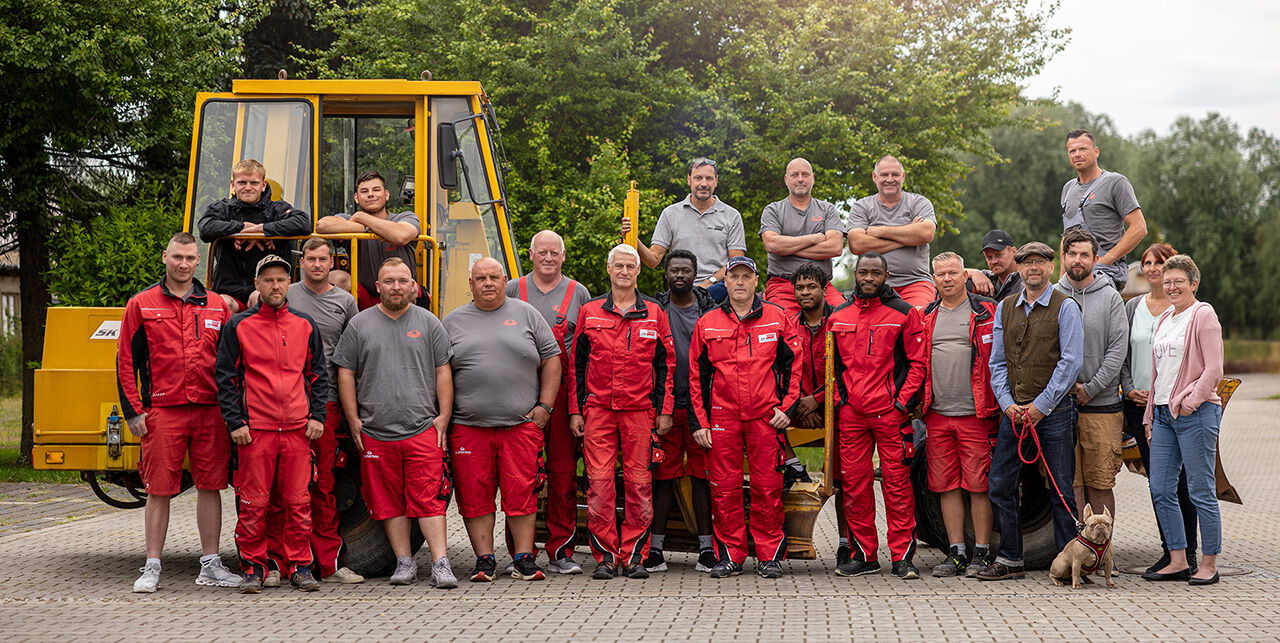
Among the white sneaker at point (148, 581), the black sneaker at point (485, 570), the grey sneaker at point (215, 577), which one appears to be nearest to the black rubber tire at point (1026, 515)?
the black sneaker at point (485, 570)

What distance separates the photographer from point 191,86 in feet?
51.5

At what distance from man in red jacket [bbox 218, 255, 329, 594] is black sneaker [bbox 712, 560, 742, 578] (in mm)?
2608

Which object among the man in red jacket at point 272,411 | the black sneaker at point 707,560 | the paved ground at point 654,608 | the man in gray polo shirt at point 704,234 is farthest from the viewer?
the man in gray polo shirt at point 704,234

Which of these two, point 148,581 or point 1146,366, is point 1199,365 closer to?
point 1146,366

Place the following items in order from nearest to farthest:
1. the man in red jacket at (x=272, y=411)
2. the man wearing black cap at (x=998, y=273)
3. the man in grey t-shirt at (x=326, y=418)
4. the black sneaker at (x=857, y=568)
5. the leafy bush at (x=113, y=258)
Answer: the man in red jacket at (x=272, y=411) < the man in grey t-shirt at (x=326, y=418) < the black sneaker at (x=857, y=568) < the man wearing black cap at (x=998, y=273) < the leafy bush at (x=113, y=258)

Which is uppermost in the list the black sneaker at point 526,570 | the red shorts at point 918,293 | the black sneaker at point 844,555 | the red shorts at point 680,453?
the red shorts at point 918,293

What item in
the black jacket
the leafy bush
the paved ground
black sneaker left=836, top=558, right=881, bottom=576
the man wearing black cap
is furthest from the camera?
the leafy bush

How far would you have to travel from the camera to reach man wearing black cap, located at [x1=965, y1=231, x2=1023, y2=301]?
8938mm

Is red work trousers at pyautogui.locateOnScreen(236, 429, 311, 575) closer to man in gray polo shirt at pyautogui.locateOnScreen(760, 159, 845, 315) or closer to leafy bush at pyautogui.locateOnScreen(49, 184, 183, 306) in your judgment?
man in gray polo shirt at pyautogui.locateOnScreen(760, 159, 845, 315)

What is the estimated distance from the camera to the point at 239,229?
27.6 ft

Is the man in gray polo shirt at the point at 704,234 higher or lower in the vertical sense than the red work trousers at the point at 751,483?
higher

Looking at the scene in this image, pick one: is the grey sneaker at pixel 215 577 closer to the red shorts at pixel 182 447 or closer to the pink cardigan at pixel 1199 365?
the red shorts at pixel 182 447

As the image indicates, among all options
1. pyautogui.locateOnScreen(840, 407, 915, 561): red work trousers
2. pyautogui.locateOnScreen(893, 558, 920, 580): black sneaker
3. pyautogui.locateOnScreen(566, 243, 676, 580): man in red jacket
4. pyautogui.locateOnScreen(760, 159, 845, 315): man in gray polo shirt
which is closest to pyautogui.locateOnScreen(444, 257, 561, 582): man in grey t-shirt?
pyautogui.locateOnScreen(566, 243, 676, 580): man in red jacket

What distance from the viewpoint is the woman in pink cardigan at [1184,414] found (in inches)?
315
